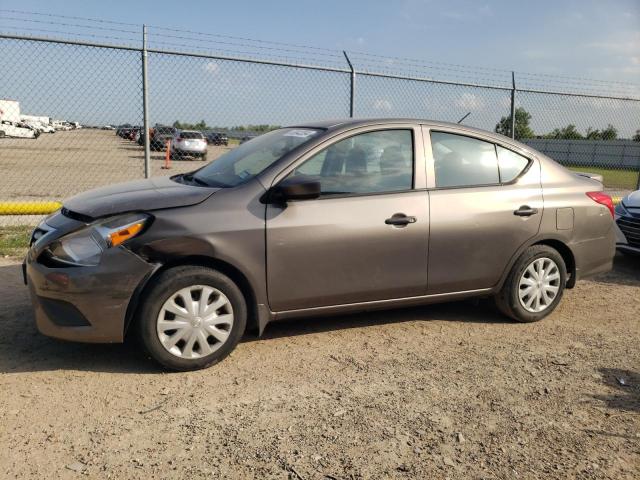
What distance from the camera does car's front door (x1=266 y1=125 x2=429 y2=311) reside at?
12.3 ft

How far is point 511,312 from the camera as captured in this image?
15.1ft

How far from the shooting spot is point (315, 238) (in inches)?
148

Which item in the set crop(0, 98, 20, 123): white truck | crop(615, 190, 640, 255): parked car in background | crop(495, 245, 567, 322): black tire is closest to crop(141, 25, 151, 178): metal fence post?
crop(0, 98, 20, 123): white truck

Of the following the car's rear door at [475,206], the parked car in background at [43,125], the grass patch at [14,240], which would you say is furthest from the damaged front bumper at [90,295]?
the parked car in background at [43,125]

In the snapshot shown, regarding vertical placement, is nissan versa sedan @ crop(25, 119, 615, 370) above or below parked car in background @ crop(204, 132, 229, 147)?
below

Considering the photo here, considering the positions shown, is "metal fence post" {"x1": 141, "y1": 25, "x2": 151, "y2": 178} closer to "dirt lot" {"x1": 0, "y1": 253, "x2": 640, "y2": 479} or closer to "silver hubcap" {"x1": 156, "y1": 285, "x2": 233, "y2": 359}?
"dirt lot" {"x1": 0, "y1": 253, "x2": 640, "y2": 479}

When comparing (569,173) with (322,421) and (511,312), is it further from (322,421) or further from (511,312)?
(322,421)

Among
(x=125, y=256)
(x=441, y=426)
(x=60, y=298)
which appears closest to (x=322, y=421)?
(x=441, y=426)

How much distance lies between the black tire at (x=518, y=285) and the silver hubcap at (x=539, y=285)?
0.08 feet

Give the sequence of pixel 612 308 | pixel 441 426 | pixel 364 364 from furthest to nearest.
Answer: pixel 612 308
pixel 364 364
pixel 441 426

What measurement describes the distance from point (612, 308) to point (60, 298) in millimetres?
4643

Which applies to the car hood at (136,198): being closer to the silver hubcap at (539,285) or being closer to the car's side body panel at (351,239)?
the car's side body panel at (351,239)

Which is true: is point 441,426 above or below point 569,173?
below

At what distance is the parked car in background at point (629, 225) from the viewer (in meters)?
6.72
